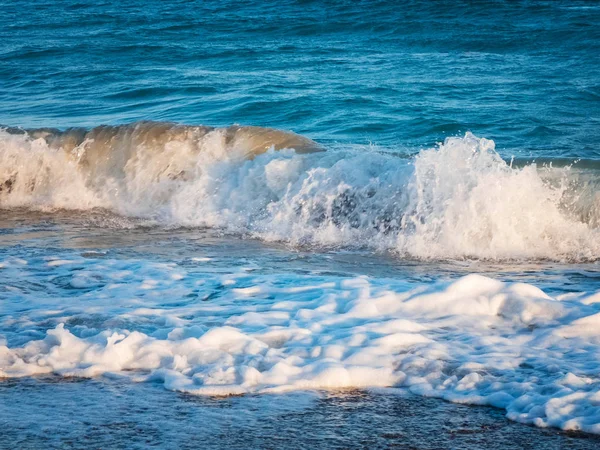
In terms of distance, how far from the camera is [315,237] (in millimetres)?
8273

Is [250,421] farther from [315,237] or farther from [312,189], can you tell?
[312,189]

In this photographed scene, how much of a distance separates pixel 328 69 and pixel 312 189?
8811 mm

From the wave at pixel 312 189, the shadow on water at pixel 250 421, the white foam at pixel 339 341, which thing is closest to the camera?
the shadow on water at pixel 250 421

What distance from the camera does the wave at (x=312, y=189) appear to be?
7910 mm

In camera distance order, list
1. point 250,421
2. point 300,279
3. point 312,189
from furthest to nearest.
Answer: point 312,189
point 300,279
point 250,421

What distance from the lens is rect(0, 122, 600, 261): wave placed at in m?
7.91

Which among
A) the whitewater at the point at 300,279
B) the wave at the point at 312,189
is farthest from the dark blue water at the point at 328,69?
the whitewater at the point at 300,279

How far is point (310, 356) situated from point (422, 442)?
3.82 feet

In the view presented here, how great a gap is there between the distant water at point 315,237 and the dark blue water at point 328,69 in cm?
9

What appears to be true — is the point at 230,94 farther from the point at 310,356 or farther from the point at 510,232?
the point at 310,356

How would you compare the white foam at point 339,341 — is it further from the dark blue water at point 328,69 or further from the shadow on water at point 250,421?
the dark blue water at point 328,69

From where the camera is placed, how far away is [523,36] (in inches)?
731

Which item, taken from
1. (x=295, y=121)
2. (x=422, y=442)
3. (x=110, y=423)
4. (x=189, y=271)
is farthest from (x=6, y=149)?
(x=422, y=442)

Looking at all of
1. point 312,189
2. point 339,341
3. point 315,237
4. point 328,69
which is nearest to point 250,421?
point 339,341
